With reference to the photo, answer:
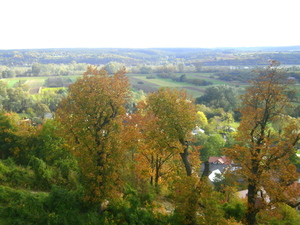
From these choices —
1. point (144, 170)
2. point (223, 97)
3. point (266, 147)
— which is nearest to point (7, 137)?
point (144, 170)

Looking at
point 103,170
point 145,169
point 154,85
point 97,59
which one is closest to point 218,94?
point 154,85

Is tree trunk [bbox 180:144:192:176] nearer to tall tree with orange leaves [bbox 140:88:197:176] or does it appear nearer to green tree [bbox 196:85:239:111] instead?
tall tree with orange leaves [bbox 140:88:197:176]

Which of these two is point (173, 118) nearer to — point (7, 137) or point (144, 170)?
point (144, 170)

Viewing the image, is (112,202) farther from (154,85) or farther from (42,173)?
(154,85)

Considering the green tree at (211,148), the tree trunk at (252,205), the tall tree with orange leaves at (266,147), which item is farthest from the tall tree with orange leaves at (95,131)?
the green tree at (211,148)

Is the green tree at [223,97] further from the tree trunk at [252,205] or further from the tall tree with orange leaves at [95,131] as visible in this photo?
the tall tree with orange leaves at [95,131]

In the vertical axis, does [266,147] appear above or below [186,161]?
above
